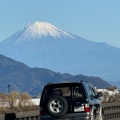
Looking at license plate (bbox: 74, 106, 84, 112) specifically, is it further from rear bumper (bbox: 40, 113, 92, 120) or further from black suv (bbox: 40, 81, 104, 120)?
rear bumper (bbox: 40, 113, 92, 120)

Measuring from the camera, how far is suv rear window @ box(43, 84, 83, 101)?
17469 mm

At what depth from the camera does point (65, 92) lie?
1770 cm

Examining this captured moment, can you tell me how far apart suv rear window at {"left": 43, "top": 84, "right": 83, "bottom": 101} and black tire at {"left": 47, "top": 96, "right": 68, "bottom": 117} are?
0.52 metres

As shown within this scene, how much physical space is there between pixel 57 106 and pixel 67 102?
0.33 meters

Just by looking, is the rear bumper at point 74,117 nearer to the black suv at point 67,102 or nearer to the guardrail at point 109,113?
the black suv at point 67,102

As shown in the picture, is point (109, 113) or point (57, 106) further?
point (109, 113)

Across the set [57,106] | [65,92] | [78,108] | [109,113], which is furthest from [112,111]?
[57,106]

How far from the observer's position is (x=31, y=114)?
21.4m

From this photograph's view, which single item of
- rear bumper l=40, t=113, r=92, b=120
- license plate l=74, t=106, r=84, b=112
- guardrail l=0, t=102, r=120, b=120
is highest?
guardrail l=0, t=102, r=120, b=120

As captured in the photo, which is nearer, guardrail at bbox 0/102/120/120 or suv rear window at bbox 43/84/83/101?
suv rear window at bbox 43/84/83/101

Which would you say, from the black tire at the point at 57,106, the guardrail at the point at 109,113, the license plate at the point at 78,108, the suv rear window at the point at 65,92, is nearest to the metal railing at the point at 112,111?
the guardrail at the point at 109,113

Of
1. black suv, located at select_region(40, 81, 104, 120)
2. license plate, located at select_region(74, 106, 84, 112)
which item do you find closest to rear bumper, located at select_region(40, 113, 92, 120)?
black suv, located at select_region(40, 81, 104, 120)

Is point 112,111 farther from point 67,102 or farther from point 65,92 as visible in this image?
point 67,102

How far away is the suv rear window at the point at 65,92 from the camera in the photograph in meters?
17.5
